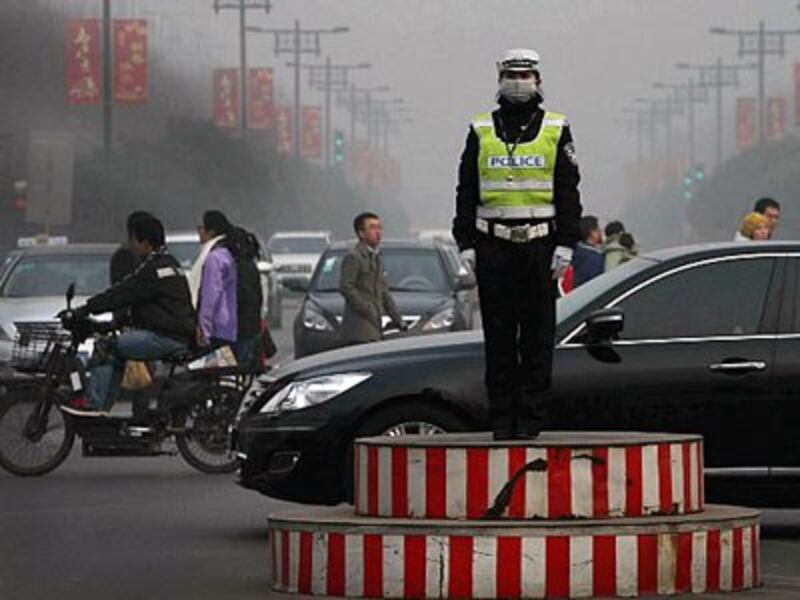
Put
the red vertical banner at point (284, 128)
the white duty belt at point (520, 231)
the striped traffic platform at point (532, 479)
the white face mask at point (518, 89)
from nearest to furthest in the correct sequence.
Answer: the striped traffic platform at point (532, 479) → the white face mask at point (518, 89) → the white duty belt at point (520, 231) → the red vertical banner at point (284, 128)

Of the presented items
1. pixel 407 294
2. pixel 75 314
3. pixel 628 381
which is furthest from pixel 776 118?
pixel 628 381

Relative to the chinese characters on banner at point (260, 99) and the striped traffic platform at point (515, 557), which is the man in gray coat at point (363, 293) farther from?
the chinese characters on banner at point (260, 99)

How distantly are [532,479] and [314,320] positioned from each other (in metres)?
18.4

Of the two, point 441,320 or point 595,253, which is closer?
point 595,253

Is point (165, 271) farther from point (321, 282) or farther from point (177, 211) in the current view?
point (177, 211)

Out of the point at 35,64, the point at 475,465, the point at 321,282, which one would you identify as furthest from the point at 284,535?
the point at 35,64

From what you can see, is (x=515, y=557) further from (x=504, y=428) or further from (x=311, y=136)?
(x=311, y=136)

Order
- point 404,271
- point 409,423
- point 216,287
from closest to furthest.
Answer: point 409,423 → point 216,287 → point 404,271

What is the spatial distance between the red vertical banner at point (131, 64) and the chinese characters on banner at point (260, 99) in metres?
36.4

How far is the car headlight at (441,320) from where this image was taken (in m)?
30.1

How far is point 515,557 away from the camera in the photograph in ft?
39.6

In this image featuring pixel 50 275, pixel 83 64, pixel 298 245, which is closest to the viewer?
pixel 50 275

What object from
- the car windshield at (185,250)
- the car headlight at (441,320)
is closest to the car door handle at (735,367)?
the car headlight at (441,320)

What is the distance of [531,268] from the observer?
13336mm
